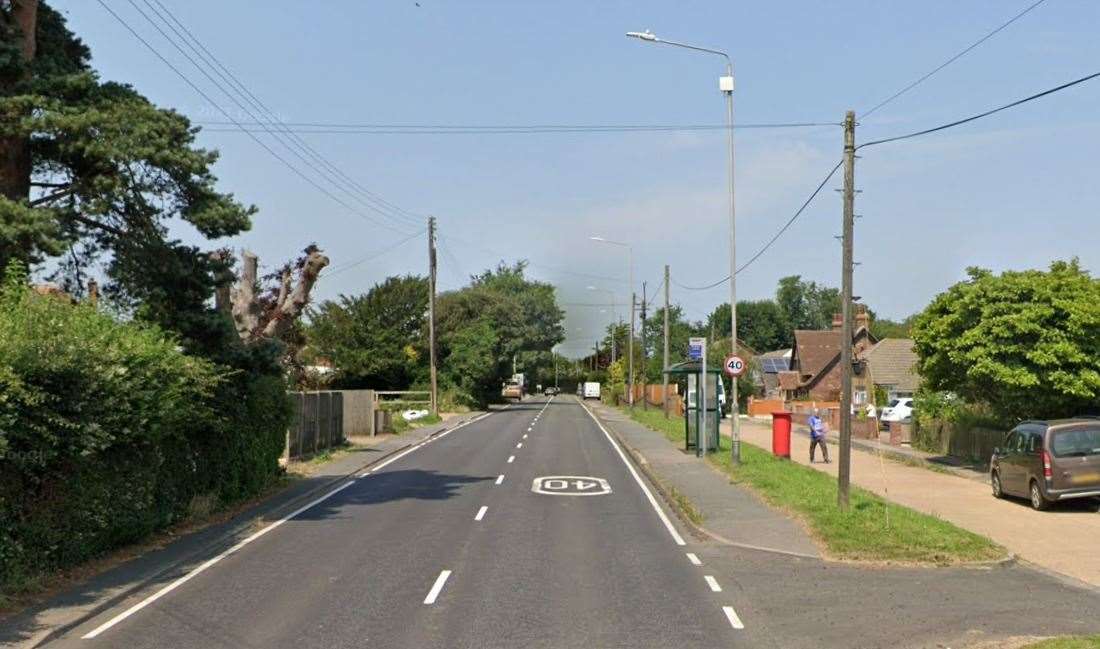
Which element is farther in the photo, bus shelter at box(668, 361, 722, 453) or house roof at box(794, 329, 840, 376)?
house roof at box(794, 329, 840, 376)

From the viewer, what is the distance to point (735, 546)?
15.6m

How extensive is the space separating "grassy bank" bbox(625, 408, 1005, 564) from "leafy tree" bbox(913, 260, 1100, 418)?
5.62 m

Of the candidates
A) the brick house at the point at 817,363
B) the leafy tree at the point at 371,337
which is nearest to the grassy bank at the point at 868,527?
the leafy tree at the point at 371,337

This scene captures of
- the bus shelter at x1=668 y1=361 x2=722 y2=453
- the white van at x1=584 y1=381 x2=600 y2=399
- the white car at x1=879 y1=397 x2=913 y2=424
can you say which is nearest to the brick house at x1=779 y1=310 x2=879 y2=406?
the white car at x1=879 y1=397 x2=913 y2=424

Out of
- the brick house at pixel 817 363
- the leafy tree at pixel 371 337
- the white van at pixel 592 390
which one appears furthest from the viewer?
the white van at pixel 592 390

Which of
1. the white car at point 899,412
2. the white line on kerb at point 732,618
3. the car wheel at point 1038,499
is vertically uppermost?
the white car at point 899,412

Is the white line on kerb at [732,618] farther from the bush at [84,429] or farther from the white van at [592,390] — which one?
the white van at [592,390]

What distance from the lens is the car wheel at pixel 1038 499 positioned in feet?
66.1

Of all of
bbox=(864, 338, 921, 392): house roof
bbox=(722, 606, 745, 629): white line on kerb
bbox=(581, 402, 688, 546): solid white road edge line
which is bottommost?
bbox=(581, 402, 688, 546): solid white road edge line

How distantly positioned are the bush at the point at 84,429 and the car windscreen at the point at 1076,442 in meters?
15.0

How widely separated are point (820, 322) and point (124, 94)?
153322 mm

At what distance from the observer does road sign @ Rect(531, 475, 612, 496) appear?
909 inches

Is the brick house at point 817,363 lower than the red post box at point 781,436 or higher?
higher

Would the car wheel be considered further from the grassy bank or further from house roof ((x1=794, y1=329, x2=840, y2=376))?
house roof ((x1=794, y1=329, x2=840, y2=376))
